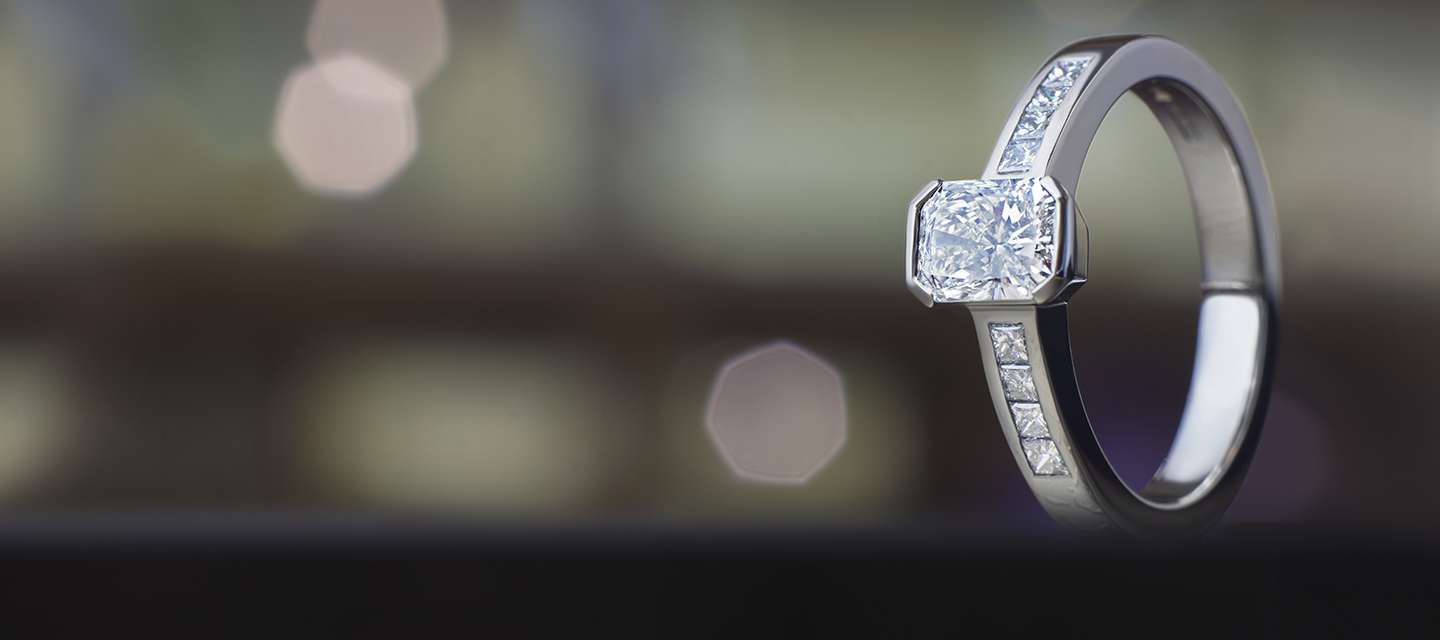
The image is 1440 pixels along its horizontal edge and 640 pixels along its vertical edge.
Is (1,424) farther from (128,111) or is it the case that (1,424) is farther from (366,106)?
(366,106)

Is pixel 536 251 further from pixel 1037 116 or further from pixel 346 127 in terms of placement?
pixel 1037 116

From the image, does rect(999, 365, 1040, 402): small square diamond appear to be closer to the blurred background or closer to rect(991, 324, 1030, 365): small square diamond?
rect(991, 324, 1030, 365): small square diamond

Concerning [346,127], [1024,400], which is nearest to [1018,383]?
[1024,400]

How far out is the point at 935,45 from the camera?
3.25 meters

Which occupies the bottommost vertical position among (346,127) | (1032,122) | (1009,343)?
(1009,343)

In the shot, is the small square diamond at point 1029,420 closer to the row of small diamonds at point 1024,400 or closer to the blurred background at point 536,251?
the row of small diamonds at point 1024,400

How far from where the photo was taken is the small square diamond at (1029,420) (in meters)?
0.63

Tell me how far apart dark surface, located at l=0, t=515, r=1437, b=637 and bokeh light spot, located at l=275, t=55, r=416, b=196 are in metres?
2.58

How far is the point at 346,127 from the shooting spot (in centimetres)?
303

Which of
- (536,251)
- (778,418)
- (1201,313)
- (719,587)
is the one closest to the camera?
(719,587)

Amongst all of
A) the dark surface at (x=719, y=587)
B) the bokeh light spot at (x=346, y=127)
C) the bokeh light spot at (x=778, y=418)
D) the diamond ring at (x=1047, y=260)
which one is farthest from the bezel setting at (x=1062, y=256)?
the bokeh light spot at (x=346, y=127)

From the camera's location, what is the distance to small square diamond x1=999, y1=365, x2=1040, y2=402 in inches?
24.5

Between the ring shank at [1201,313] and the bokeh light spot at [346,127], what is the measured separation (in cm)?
256

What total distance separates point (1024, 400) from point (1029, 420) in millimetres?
12
